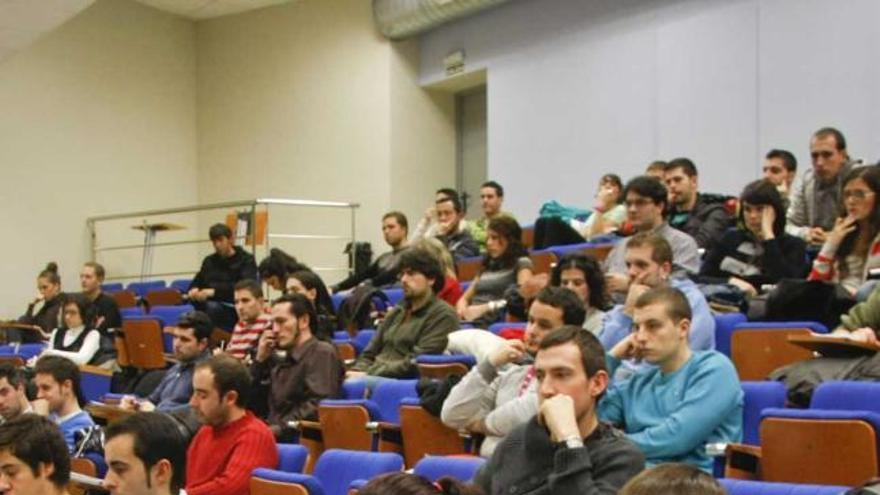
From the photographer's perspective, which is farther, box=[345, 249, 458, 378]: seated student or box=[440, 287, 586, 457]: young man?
box=[345, 249, 458, 378]: seated student

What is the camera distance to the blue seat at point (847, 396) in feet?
10.1

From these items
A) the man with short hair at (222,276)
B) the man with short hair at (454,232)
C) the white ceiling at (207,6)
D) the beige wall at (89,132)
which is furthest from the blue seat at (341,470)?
the white ceiling at (207,6)

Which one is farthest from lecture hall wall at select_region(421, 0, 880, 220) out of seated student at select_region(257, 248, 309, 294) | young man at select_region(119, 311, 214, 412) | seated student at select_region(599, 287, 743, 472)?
seated student at select_region(599, 287, 743, 472)

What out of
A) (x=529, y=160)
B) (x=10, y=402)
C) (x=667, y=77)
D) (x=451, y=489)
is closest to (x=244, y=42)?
(x=529, y=160)

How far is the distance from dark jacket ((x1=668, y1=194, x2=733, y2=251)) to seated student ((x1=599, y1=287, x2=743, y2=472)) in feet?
8.10

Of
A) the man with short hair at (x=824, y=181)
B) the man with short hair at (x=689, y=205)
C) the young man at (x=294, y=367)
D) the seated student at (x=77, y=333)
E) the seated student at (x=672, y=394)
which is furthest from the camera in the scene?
the seated student at (x=77, y=333)

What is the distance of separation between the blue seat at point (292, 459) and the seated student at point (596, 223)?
3450 mm

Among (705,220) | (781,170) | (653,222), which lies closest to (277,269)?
(705,220)

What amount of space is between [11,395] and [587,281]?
2296 mm

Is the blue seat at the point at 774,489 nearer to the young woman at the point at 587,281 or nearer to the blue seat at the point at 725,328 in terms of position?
the young woman at the point at 587,281

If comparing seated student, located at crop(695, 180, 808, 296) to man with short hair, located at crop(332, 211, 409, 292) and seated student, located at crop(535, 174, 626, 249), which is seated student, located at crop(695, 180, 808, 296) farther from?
man with short hair, located at crop(332, 211, 409, 292)

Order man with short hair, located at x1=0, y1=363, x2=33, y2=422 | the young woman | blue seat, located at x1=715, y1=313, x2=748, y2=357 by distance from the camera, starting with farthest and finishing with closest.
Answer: man with short hair, located at x1=0, y1=363, x2=33, y2=422 → blue seat, located at x1=715, y1=313, x2=748, y2=357 → the young woman

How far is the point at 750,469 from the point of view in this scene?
2975mm

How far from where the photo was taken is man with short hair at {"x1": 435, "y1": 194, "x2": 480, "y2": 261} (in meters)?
7.33
